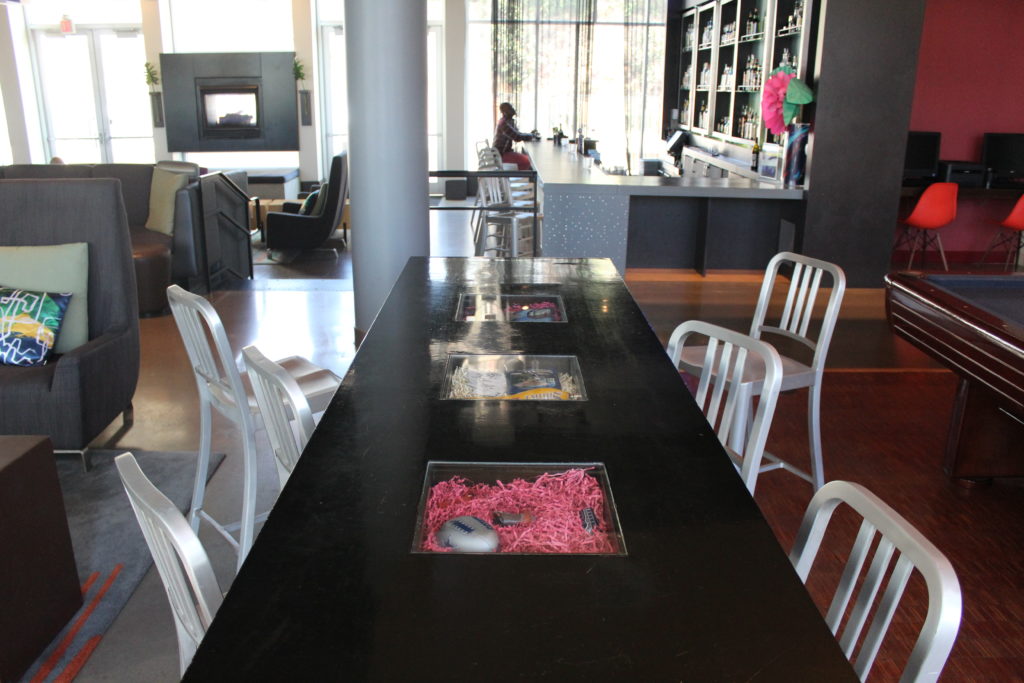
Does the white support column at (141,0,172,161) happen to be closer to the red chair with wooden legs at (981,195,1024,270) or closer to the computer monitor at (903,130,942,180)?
the computer monitor at (903,130,942,180)

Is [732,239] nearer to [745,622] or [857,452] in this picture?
[857,452]

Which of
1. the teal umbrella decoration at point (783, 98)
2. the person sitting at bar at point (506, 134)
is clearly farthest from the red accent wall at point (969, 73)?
the person sitting at bar at point (506, 134)

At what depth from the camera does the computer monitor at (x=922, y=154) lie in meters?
6.79

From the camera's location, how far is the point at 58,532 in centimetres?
220

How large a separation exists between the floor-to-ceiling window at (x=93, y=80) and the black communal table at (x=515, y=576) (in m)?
12.2

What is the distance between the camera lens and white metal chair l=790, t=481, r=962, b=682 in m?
0.99

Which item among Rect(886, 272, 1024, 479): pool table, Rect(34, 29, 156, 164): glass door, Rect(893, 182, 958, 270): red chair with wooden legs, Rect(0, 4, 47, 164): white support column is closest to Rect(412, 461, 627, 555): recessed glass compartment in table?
Rect(886, 272, 1024, 479): pool table

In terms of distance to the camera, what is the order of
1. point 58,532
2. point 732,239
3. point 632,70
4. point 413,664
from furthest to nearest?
point 632,70, point 732,239, point 58,532, point 413,664

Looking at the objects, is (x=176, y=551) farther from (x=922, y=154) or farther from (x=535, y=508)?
(x=922, y=154)

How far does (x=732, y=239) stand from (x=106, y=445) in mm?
4189

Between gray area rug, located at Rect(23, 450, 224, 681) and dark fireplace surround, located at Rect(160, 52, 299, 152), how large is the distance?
9060mm

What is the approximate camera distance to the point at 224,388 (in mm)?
2492

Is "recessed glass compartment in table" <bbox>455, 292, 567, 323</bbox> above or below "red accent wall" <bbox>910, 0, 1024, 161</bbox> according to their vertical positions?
below

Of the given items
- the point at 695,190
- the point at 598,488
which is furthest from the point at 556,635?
the point at 695,190
